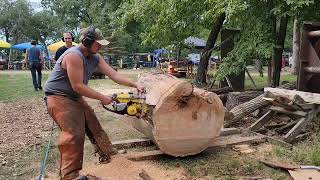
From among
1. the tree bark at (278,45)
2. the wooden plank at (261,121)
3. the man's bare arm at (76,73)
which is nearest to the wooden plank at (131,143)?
the wooden plank at (261,121)

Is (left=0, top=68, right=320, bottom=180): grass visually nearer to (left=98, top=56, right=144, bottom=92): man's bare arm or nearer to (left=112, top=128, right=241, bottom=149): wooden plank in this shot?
(left=112, top=128, right=241, bottom=149): wooden plank

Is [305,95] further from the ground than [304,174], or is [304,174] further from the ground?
[305,95]

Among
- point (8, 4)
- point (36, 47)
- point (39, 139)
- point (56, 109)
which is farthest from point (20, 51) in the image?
point (56, 109)

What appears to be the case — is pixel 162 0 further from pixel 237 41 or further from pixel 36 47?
pixel 36 47

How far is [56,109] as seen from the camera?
4.86 m

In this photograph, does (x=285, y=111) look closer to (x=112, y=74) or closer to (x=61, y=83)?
(x=112, y=74)

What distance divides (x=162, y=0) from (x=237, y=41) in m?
2.99

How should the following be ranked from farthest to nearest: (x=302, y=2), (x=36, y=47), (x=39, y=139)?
(x=36, y=47) → (x=302, y=2) → (x=39, y=139)

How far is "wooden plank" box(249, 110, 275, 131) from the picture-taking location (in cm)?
757

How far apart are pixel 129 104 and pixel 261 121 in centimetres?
330

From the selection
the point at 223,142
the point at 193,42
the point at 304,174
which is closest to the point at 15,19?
the point at 193,42

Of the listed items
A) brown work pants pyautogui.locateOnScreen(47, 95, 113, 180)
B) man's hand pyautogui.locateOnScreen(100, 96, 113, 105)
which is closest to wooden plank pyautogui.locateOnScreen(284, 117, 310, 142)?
man's hand pyautogui.locateOnScreen(100, 96, 113, 105)

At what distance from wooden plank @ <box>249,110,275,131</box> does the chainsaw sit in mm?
2705

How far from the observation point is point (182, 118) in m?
5.94
